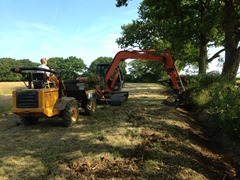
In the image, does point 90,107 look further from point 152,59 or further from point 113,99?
point 152,59

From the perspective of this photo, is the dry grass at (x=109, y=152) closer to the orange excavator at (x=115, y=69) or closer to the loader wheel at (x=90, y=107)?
the loader wheel at (x=90, y=107)

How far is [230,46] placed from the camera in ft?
62.5

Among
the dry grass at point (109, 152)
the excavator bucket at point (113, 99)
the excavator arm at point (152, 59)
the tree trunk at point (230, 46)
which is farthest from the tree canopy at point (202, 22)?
the dry grass at point (109, 152)

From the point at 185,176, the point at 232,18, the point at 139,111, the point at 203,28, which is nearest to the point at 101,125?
the point at 139,111

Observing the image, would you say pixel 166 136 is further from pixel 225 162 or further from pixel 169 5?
pixel 169 5

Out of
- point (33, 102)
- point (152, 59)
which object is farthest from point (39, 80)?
point (152, 59)

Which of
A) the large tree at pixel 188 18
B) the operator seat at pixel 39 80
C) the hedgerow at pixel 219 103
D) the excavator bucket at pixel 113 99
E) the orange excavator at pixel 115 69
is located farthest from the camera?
the large tree at pixel 188 18

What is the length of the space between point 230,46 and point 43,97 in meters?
13.4

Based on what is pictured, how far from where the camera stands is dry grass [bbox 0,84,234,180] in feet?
20.4

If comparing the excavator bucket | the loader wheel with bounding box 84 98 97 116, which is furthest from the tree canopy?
the loader wheel with bounding box 84 98 97 116

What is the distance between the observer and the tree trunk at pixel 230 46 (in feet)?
61.4

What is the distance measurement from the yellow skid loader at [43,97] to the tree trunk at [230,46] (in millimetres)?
10290

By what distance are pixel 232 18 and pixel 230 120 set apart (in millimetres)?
12824

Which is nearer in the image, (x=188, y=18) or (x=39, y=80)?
(x=39, y=80)
